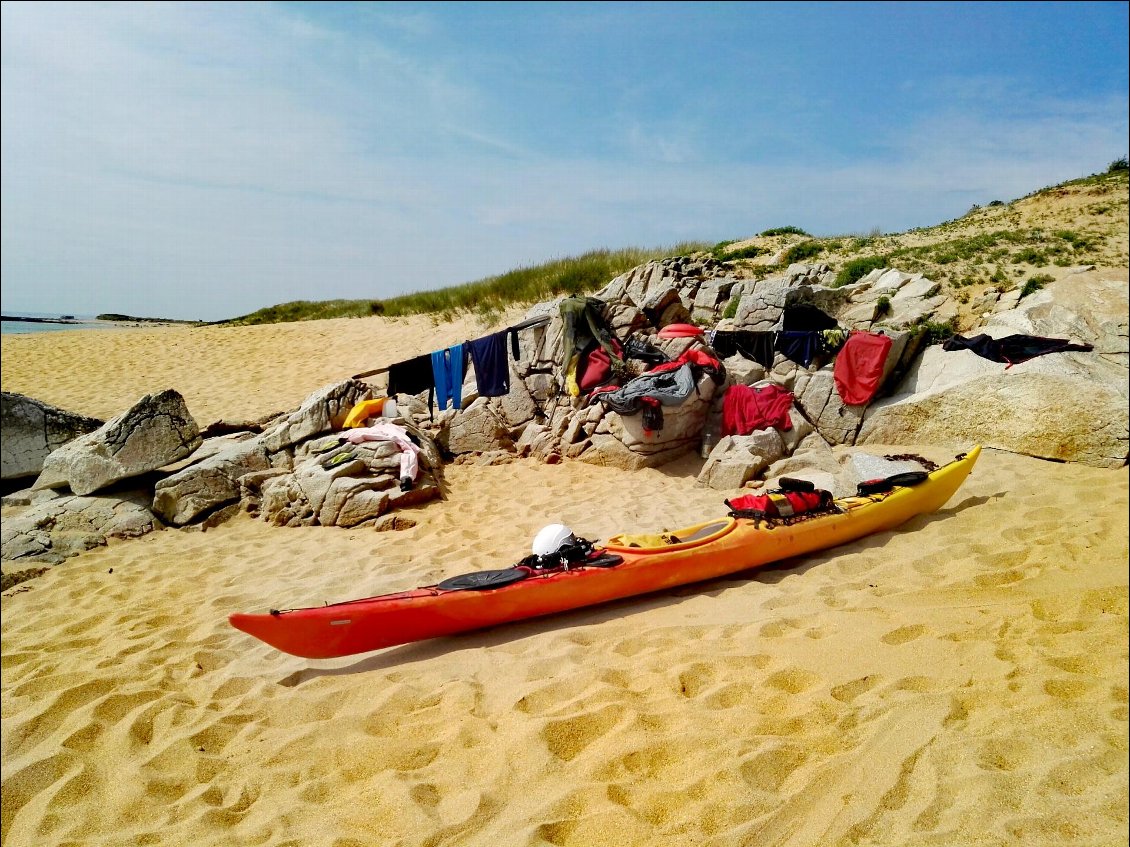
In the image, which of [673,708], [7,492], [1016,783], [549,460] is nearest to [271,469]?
[7,492]

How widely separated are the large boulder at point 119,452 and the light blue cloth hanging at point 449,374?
3.59m

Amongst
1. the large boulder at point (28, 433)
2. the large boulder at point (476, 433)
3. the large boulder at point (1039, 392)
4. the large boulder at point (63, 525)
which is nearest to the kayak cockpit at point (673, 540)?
the large boulder at point (1039, 392)

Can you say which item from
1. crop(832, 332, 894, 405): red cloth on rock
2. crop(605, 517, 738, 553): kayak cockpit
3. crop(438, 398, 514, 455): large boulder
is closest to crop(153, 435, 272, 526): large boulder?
crop(438, 398, 514, 455): large boulder

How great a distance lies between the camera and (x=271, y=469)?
25.6 ft

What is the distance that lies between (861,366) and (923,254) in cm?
508

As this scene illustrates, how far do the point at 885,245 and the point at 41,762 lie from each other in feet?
51.4

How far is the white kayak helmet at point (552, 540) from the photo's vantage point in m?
4.26

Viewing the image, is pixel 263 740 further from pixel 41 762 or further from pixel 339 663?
pixel 41 762

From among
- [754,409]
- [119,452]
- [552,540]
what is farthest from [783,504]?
[119,452]

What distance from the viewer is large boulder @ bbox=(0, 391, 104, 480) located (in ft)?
23.5

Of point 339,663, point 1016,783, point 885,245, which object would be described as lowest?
point 339,663

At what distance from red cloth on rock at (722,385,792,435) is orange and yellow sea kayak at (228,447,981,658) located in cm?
257

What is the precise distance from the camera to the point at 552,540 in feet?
14.1

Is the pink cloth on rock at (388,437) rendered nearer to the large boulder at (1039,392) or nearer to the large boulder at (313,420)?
the large boulder at (313,420)
